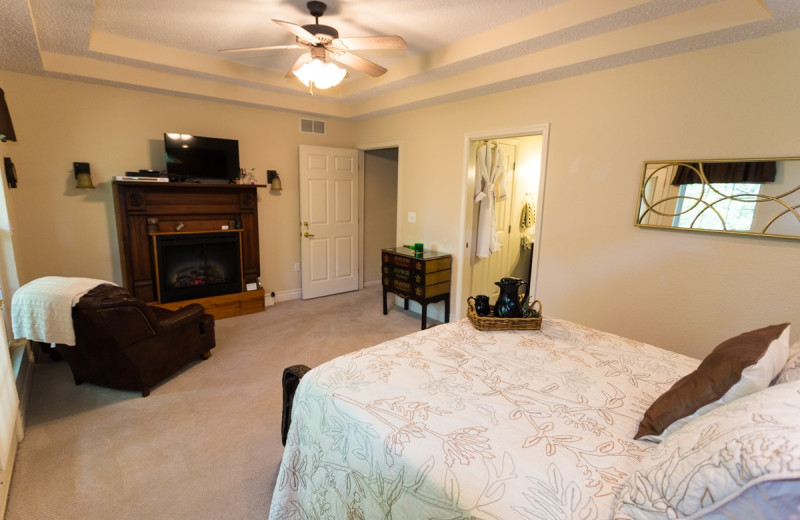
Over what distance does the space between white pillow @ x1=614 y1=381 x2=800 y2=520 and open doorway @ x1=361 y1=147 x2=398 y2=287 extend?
4883 mm

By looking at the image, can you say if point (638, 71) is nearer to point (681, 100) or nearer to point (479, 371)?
point (681, 100)

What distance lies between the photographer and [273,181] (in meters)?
4.58

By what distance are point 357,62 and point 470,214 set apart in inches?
75.9

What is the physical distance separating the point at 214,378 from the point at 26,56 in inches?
114

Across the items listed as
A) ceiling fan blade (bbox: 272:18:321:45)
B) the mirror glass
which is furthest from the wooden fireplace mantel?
the mirror glass

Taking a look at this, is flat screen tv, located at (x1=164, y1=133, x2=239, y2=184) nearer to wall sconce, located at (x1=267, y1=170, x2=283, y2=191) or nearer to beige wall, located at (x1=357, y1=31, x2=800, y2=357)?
wall sconce, located at (x1=267, y1=170, x2=283, y2=191)

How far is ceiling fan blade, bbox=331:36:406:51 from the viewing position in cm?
238

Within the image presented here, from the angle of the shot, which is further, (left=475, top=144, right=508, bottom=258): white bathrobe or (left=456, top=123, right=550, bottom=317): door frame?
(left=475, top=144, right=508, bottom=258): white bathrobe

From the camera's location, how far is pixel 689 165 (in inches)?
95.5

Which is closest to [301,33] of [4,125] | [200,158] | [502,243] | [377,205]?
[4,125]

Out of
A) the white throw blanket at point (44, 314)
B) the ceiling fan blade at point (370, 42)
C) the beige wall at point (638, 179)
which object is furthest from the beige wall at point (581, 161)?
the ceiling fan blade at point (370, 42)

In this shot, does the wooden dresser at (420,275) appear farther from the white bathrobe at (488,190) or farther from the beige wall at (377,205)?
the beige wall at (377,205)

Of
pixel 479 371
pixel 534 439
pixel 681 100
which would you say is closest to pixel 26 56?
pixel 479 371

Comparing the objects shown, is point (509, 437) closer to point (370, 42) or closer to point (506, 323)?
point (506, 323)
